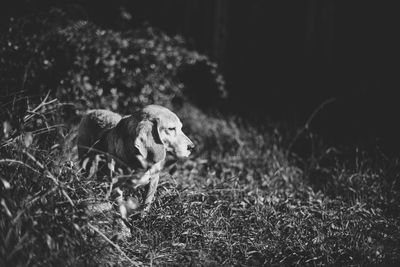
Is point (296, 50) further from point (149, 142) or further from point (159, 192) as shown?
point (149, 142)

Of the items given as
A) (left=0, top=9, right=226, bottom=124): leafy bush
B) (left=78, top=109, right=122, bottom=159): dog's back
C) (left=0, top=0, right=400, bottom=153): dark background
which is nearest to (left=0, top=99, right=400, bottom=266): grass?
(left=78, top=109, right=122, bottom=159): dog's back

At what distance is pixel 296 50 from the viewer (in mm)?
7543

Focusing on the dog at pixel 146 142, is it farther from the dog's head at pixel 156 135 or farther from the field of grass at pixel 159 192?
the field of grass at pixel 159 192

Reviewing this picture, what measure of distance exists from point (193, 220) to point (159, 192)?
1.33 ft

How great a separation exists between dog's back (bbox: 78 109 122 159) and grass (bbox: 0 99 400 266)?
119 millimetres

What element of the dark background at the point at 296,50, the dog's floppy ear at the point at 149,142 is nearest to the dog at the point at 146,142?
the dog's floppy ear at the point at 149,142

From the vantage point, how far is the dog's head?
2.46 metres

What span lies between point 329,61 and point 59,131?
5.31 m

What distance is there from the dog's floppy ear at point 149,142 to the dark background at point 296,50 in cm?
315

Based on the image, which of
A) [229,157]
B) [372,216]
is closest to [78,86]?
[229,157]

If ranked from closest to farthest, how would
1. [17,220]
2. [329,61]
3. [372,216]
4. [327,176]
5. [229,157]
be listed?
[17,220], [372,216], [327,176], [229,157], [329,61]

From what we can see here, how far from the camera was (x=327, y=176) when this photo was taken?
4.09 m

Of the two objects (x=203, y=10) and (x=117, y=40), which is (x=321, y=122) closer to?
(x=117, y=40)

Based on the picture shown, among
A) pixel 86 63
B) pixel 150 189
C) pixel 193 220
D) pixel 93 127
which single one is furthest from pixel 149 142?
pixel 86 63
